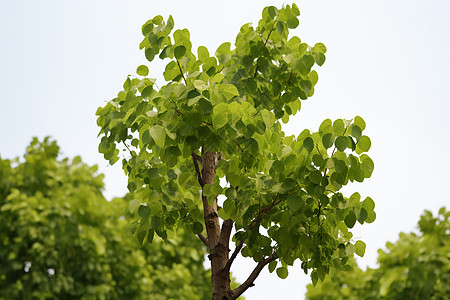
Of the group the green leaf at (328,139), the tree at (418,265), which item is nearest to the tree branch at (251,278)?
the green leaf at (328,139)

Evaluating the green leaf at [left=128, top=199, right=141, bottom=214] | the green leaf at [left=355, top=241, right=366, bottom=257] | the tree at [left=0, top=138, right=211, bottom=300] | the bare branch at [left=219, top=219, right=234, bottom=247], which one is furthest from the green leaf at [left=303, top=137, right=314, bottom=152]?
the tree at [left=0, top=138, right=211, bottom=300]

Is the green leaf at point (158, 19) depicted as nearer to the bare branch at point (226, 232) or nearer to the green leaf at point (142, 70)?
the green leaf at point (142, 70)

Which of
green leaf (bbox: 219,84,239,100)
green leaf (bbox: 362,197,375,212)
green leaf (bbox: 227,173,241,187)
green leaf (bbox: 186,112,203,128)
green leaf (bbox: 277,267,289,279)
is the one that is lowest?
green leaf (bbox: 277,267,289,279)

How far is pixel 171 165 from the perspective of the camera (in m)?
3.85

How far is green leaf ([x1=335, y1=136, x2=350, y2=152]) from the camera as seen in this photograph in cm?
348

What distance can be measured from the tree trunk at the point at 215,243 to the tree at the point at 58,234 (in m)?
4.30

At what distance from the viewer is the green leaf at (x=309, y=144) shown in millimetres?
3596

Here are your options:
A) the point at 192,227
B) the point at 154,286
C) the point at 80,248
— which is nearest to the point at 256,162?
the point at 192,227

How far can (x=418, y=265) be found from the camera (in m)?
8.26

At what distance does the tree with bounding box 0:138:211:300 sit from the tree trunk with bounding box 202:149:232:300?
14.1 ft

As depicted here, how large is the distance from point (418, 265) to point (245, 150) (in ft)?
18.9

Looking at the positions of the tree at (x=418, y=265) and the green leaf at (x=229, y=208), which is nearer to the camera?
the green leaf at (x=229, y=208)

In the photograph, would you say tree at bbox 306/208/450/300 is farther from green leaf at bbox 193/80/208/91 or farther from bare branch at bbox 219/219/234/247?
green leaf at bbox 193/80/208/91

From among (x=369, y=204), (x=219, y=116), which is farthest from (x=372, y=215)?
(x=219, y=116)
